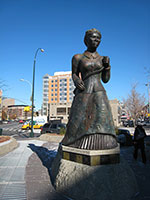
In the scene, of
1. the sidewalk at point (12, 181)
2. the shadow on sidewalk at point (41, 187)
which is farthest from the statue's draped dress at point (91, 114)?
the sidewalk at point (12, 181)

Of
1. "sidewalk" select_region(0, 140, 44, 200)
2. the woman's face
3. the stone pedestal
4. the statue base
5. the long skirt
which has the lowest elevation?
"sidewalk" select_region(0, 140, 44, 200)

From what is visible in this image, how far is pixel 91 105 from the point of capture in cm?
399

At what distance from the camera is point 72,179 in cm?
338

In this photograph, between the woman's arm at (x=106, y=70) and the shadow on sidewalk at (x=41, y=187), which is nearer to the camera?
the shadow on sidewalk at (x=41, y=187)

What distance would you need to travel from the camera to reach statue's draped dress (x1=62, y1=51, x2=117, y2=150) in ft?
12.3

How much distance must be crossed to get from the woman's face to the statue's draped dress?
240mm

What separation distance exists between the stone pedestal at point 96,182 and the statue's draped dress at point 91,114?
389mm

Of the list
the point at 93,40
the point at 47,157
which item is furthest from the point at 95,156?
the point at 47,157

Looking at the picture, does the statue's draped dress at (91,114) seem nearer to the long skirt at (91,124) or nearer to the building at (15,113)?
the long skirt at (91,124)

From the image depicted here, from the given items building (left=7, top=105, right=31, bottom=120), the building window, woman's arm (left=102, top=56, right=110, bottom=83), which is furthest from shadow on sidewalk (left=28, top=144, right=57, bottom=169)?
building (left=7, top=105, right=31, bottom=120)

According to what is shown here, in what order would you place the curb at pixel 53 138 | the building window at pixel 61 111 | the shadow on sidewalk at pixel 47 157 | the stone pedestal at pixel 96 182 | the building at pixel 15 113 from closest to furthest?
the stone pedestal at pixel 96 182, the shadow on sidewalk at pixel 47 157, the curb at pixel 53 138, the building window at pixel 61 111, the building at pixel 15 113

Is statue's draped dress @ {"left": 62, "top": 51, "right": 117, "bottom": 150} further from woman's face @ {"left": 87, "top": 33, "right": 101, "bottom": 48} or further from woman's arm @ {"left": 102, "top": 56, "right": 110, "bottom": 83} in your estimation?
woman's face @ {"left": 87, "top": 33, "right": 101, "bottom": 48}

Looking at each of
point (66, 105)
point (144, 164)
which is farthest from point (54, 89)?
point (144, 164)

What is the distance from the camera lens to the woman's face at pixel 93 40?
4225 millimetres
